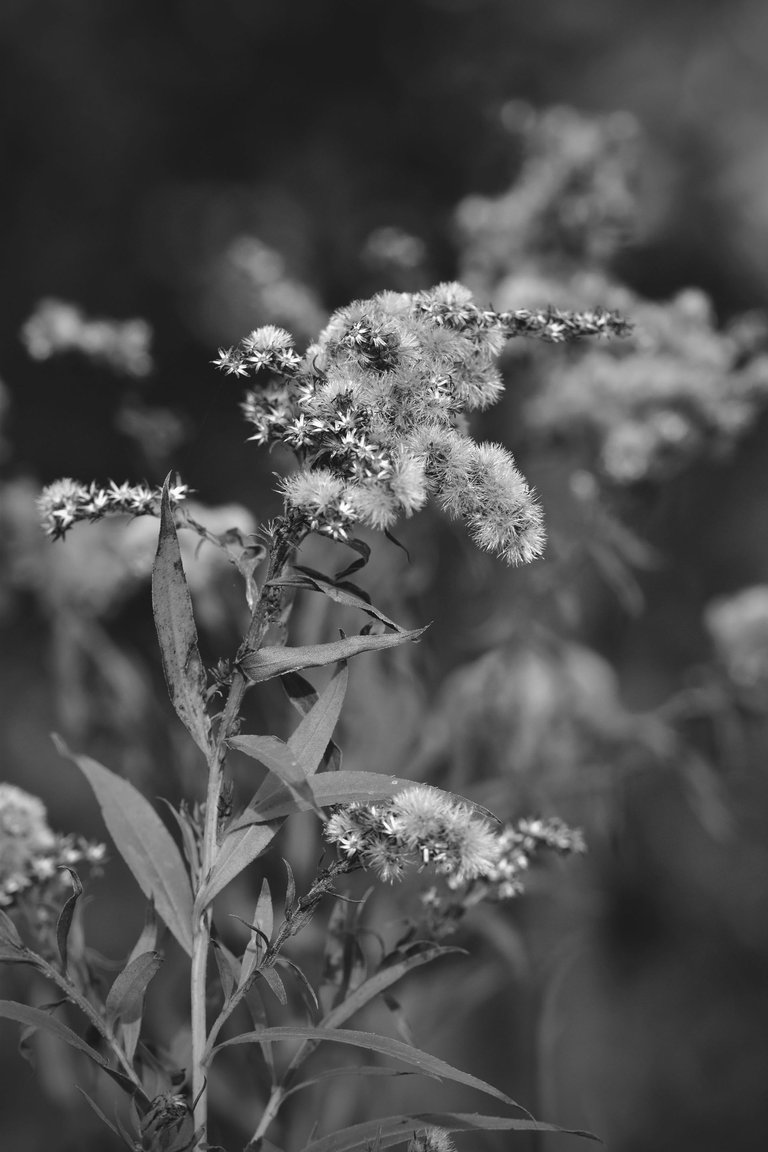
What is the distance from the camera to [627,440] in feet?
3.43

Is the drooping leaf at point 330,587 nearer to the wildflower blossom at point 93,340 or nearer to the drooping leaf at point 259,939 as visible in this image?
the drooping leaf at point 259,939

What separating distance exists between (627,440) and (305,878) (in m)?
0.51

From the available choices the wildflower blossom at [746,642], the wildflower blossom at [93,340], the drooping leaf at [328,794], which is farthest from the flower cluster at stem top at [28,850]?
the wildflower blossom at [746,642]

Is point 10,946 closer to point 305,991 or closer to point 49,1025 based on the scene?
point 49,1025

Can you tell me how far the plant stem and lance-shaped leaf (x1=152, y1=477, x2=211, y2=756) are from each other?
1 centimetres

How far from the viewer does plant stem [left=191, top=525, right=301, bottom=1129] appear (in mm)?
454

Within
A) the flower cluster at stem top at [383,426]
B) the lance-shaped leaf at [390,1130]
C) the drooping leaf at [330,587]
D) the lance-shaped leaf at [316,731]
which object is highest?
the flower cluster at stem top at [383,426]

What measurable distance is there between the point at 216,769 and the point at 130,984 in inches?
4.1

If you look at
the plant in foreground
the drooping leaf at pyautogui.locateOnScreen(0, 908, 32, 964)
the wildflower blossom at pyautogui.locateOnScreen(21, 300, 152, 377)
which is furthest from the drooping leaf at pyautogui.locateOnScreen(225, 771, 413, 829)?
the wildflower blossom at pyautogui.locateOnScreen(21, 300, 152, 377)

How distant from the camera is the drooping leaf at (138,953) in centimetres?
49

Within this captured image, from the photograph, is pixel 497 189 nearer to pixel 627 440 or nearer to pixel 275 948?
pixel 627 440

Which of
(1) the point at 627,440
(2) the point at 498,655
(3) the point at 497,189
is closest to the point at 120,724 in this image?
(2) the point at 498,655

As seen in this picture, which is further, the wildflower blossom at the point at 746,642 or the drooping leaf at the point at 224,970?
the wildflower blossom at the point at 746,642

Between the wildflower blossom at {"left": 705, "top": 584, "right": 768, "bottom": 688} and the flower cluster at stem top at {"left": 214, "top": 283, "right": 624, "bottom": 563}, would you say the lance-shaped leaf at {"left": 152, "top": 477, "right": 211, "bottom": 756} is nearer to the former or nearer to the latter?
the flower cluster at stem top at {"left": 214, "top": 283, "right": 624, "bottom": 563}
